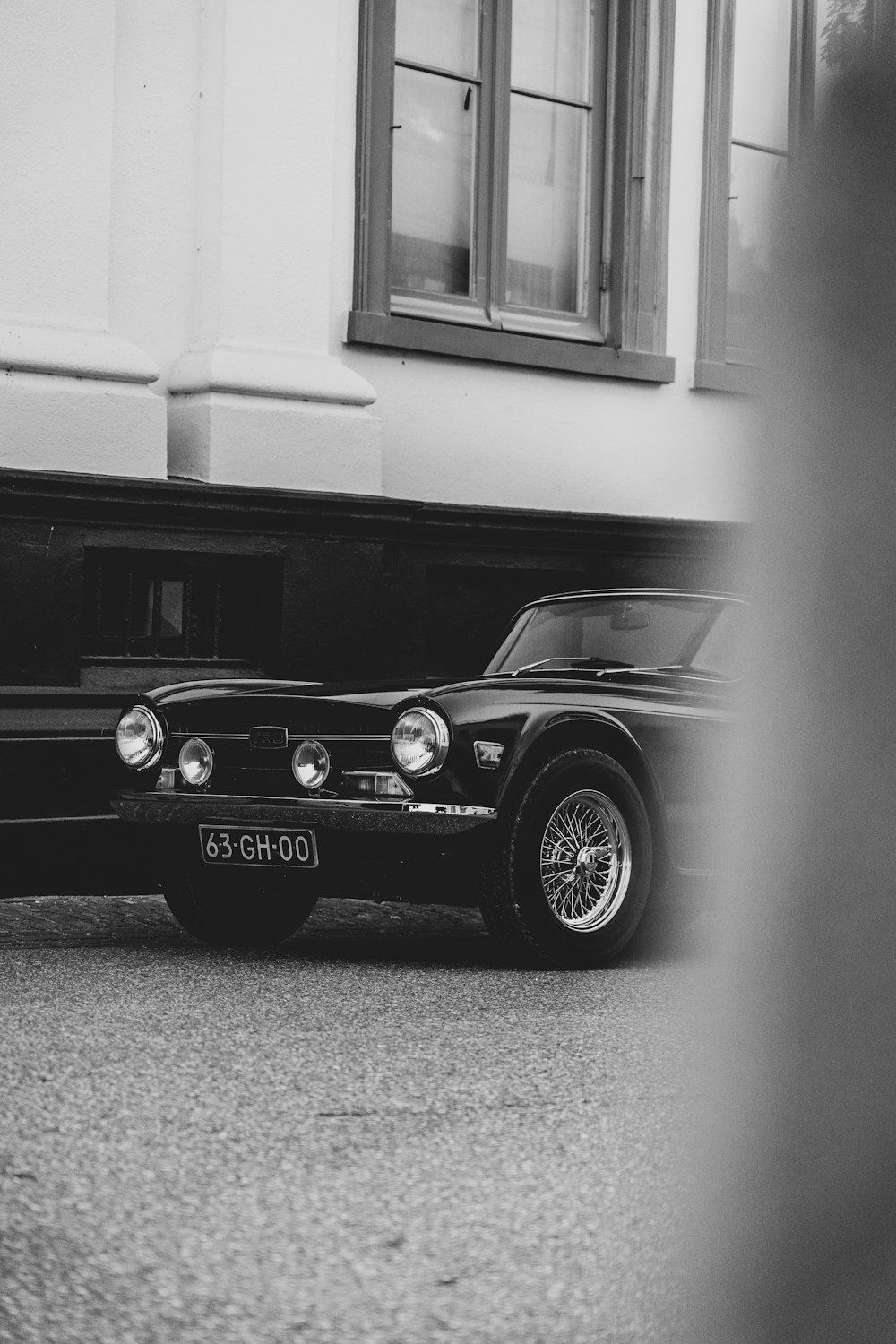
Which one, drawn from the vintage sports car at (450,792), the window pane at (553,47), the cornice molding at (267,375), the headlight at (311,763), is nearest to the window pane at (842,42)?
the vintage sports car at (450,792)

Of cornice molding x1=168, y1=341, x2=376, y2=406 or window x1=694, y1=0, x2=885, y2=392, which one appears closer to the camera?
window x1=694, y1=0, x2=885, y2=392

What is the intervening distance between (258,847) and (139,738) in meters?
0.70

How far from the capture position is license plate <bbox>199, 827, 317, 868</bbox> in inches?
246

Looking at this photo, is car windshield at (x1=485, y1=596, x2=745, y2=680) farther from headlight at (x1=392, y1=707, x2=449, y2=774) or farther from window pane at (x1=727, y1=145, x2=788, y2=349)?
window pane at (x1=727, y1=145, x2=788, y2=349)

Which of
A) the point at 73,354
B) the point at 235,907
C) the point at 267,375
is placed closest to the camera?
the point at 235,907

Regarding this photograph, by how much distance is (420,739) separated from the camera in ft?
20.2

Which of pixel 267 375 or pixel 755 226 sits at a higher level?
pixel 267 375

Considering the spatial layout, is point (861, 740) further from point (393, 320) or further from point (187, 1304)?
point (393, 320)

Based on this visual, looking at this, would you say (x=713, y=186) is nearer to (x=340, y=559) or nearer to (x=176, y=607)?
(x=340, y=559)

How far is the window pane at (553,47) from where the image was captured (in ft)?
37.5

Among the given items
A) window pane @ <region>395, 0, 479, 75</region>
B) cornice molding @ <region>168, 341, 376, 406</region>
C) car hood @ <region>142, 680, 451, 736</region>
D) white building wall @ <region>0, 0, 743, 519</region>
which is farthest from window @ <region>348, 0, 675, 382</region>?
car hood @ <region>142, 680, 451, 736</region>

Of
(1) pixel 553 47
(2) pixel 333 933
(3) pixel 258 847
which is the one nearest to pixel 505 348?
(1) pixel 553 47

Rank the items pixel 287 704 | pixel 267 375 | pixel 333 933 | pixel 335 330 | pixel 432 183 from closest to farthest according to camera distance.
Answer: pixel 287 704 → pixel 333 933 → pixel 267 375 → pixel 335 330 → pixel 432 183

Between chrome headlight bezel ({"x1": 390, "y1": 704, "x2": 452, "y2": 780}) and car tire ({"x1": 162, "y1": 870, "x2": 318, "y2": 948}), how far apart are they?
914 millimetres
